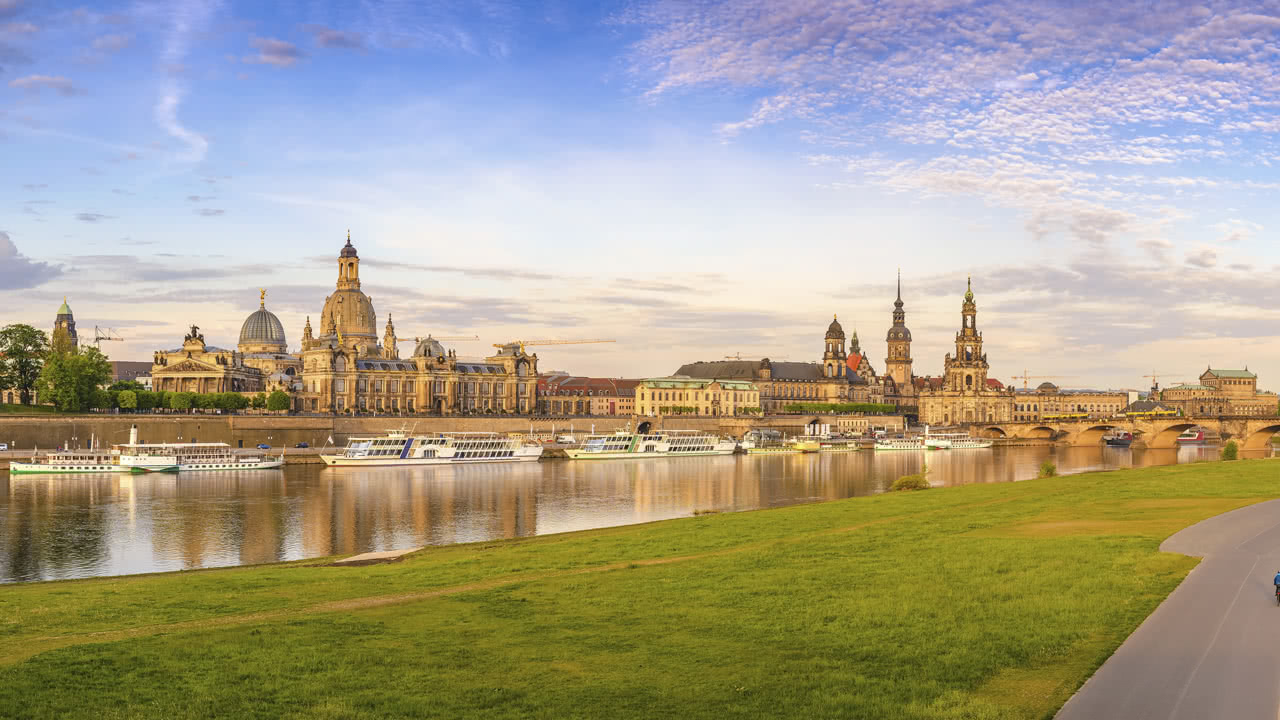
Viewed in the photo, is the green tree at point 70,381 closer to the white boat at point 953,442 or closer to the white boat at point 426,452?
the white boat at point 426,452

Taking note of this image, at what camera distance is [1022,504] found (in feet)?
130

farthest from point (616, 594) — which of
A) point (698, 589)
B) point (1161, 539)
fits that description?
point (1161, 539)

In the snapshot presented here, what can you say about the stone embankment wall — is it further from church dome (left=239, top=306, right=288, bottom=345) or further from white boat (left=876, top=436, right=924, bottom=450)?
church dome (left=239, top=306, right=288, bottom=345)

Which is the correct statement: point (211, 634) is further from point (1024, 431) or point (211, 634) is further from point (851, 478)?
point (1024, 431)

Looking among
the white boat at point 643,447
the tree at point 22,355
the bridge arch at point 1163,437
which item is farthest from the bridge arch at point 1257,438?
the tree at point 22,355

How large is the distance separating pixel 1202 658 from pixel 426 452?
98.2m

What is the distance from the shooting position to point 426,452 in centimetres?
10794

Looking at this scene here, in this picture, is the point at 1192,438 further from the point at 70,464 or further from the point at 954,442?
the point at 70,464

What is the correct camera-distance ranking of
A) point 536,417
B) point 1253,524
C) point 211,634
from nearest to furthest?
point 211,634
point 1253,524
point 536,417

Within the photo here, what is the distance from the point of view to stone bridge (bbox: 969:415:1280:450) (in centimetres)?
12875

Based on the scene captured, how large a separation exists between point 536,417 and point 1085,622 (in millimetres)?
147598

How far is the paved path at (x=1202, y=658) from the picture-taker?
1230 cm

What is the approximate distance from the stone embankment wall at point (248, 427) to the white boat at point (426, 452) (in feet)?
48.0

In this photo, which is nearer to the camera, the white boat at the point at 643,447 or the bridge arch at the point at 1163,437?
the white boat at the point at 643,447
